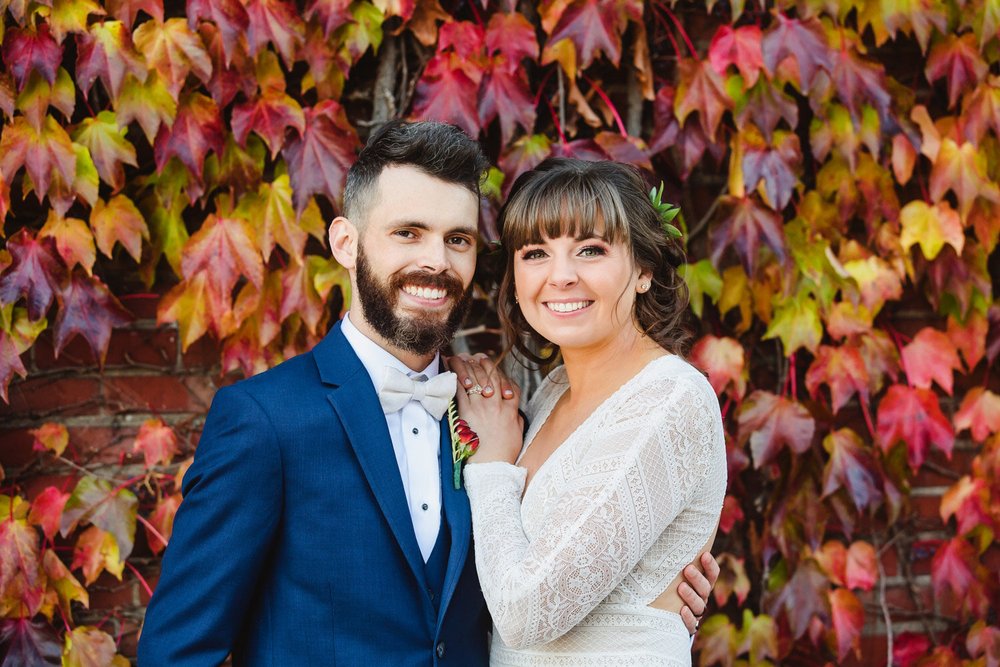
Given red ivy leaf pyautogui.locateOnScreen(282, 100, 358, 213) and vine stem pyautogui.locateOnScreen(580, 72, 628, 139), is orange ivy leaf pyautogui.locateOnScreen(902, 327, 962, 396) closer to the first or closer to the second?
vine stem pyautogui.locateOnScreen(580, 72, 628, 139)

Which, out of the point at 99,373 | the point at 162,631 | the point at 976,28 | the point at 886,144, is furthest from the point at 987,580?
the point at 99,373

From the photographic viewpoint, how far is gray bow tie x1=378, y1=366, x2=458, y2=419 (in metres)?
1.81

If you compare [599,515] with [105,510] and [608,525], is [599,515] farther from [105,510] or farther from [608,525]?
[105,510]

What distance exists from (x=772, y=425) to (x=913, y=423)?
0.40m

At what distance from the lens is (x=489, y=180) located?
8.01 ft

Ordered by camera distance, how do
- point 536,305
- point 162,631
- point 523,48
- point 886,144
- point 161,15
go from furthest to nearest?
1. point 886,144
2. point 523,48
3. point 161,15
4. point 536,305
5. point 162,631

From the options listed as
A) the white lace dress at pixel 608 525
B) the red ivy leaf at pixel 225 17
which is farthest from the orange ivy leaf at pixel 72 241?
the white lace dress at pixel 608 525

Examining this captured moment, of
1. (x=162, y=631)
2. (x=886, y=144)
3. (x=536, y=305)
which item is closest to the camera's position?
(x=162, y=631)

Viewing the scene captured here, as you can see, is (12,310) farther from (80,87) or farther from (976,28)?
(976,28)

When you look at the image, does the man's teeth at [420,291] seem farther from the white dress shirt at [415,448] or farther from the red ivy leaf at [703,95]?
the red ivy leaf at [703,95]

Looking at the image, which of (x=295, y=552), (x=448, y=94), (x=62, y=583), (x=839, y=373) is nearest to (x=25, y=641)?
(x=62, y=583)

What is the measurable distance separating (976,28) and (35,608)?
2833 millimetres

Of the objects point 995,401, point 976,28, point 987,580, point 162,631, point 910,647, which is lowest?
point 910,647

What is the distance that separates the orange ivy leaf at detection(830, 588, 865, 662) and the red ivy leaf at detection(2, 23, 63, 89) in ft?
7.88
